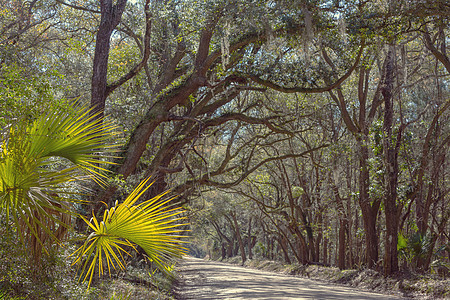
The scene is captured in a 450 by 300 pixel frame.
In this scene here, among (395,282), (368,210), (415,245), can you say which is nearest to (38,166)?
(395,282)

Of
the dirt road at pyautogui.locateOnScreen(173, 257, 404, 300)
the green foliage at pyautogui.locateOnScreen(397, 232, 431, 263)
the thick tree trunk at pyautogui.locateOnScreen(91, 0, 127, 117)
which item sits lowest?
the dirt road at pyautogui.locateOnScreen(173, 257, 404, 300)

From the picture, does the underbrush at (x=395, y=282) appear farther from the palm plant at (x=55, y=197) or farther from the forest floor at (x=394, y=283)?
the palm plant at (x=55, y=197)

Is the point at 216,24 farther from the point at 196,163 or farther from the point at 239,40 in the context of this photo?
the point at 196,163

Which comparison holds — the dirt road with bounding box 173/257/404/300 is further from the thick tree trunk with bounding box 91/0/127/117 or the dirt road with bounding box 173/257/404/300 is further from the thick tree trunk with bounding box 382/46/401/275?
the thick tree trunk with bounding box 91/0/127/117

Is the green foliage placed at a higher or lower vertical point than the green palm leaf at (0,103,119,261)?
lower

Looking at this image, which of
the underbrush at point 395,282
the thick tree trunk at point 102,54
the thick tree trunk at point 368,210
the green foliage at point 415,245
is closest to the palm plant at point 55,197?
the thick tree trunk at point 102,54

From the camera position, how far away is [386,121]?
512 inches

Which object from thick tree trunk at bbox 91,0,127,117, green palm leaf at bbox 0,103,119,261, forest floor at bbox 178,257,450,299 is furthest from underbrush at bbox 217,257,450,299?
green palm leaf at bbox 0,103,119,261

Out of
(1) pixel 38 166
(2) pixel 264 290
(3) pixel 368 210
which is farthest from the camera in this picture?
(3) pixel 368 210

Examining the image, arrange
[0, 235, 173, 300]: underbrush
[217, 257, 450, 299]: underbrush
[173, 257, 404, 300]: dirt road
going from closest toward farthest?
1. [0, 235, 173, 300]: underbrush
2. [173, 257, 404, 300]: dirt road
3. [217, 257, 450, 299]: underbrush

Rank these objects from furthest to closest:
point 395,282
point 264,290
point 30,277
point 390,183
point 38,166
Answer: point 390,183, point 395,282, point 264,290, point 30,277, point 38,166

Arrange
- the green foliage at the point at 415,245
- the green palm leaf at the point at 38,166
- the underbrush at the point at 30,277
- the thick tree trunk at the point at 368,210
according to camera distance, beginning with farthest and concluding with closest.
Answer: the thick tree trunk at the point at 368,210 → the green foliage at the point at 415,245 → the underbrush at the point at 30,277 → the green palm leaf at the point at 38,166

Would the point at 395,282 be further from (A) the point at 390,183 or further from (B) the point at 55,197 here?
(B) the point at 55,197

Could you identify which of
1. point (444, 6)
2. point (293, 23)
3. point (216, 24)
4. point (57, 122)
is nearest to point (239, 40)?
point (216, 24)
